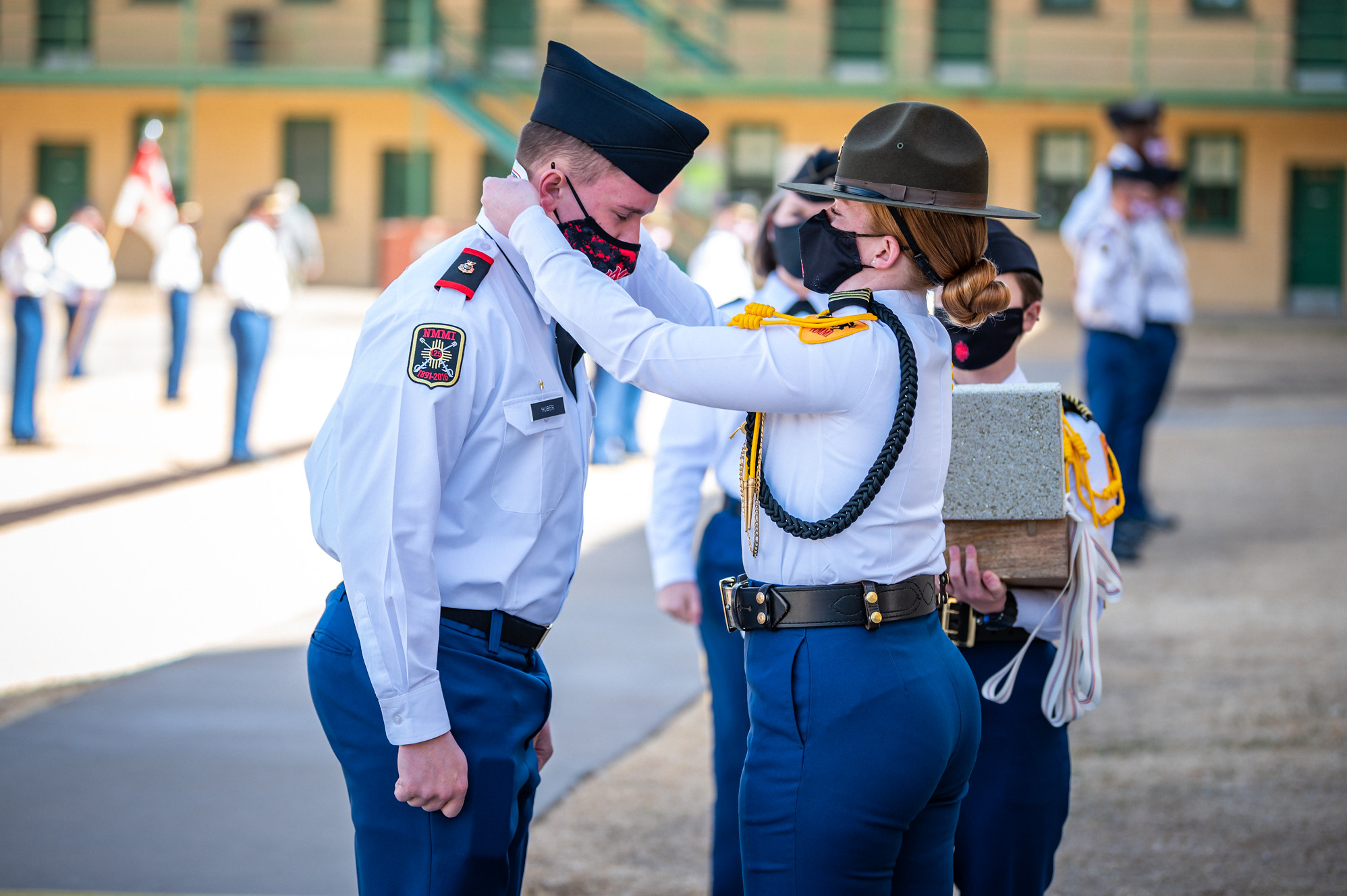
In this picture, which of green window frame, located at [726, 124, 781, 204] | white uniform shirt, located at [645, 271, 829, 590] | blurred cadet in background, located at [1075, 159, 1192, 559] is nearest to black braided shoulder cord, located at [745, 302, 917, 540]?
white uniform shirt, located at [645, 271, 829, 590]

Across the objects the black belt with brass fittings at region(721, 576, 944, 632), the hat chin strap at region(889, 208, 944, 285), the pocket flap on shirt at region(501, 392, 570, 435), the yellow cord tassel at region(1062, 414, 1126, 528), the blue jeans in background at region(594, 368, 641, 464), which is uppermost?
the hat chin strap at region(889, 208, 944, 285)

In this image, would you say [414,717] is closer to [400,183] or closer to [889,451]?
[889,451]

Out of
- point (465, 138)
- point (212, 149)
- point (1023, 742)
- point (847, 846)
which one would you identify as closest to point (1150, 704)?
point (1023, 742)

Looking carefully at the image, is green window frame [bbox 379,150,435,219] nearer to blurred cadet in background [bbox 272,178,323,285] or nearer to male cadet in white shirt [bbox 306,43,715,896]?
blurred cadet in background [bbox 272,178,323,285]

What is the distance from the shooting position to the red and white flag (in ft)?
47.5

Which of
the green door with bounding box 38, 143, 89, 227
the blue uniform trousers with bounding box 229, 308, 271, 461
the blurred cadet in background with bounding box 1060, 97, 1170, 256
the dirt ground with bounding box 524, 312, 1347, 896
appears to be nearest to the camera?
the dirt ground with bounding box 524, 312, 1347, 896

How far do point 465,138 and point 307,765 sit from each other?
25.6 meters

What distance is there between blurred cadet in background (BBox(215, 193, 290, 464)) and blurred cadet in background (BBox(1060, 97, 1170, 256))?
6051 millimetres

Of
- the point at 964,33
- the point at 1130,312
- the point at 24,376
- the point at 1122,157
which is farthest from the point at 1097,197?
the point at 964,33

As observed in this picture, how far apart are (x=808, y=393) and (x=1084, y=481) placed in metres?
0.93

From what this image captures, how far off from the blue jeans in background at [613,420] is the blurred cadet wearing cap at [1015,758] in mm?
8427

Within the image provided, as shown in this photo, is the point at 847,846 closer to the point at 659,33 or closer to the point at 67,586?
the point at 67,586

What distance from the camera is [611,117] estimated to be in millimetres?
2352

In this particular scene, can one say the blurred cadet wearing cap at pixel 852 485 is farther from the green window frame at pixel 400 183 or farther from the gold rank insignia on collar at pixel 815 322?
the green window frame at pixel 400 183
